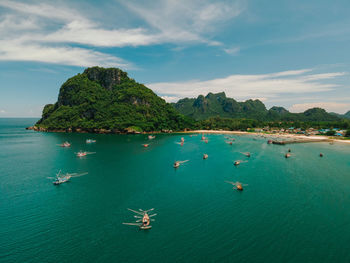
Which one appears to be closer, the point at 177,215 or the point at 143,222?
the point at 143,222

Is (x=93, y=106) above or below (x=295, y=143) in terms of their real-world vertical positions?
above

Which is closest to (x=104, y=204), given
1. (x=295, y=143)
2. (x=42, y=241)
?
(x=42, y=241)

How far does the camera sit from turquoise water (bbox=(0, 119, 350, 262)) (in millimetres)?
23953

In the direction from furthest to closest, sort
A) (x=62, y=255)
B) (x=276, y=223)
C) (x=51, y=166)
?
→ (x=51, y=166)
(x=276, y=223)
(x=62, y=255)

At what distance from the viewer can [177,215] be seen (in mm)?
32625

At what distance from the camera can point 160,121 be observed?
198 meters

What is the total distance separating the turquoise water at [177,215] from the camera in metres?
24.0

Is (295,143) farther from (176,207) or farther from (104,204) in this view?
(104,204)

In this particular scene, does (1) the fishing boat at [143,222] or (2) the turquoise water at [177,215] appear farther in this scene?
(1) the fishing boat at [143,222]

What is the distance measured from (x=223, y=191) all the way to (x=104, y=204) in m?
26.6

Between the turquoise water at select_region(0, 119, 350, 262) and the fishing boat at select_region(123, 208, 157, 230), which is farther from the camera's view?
the fishing boat at select_region(123, 208, 157, 230)

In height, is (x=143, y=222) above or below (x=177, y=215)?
above

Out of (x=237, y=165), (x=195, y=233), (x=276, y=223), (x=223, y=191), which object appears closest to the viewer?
(x=195, y=233)

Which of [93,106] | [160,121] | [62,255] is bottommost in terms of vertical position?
[62,255]
